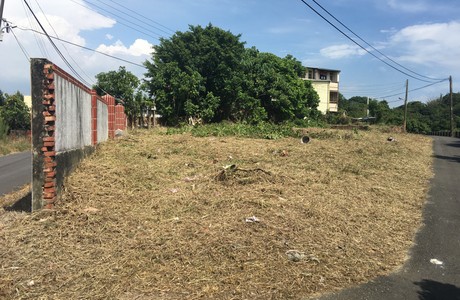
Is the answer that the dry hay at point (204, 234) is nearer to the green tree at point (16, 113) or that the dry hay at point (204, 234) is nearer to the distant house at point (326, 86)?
the green tree at point (16, 113)

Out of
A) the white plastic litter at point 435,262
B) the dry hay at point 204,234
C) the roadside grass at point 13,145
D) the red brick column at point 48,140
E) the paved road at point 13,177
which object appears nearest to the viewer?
the dry hay at point 204,234

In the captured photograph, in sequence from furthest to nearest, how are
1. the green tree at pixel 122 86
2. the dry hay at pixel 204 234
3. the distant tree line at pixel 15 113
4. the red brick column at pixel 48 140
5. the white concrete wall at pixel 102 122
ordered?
1. the distant tree line at pixel 15 113
2. the green tree at pixel 122 86
3. the white concrete wall at pixel 102 122
4. the red brick column at pixel 48 140
5. the dry hay at pixel 204 234

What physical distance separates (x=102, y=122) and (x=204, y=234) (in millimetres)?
6873

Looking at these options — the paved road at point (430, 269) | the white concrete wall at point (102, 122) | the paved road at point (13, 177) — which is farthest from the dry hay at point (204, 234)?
the paved road at point (13, 177)

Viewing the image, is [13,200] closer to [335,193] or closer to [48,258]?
[48,258]

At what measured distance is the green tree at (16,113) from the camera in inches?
1250

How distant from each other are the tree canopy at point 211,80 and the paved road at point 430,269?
2028 cm

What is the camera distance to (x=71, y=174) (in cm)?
659

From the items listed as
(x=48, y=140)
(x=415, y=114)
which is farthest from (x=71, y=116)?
(x=415, y=114)

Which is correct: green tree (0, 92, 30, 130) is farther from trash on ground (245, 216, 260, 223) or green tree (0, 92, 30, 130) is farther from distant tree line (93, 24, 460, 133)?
trash on ground (245, 216, 260, 223)

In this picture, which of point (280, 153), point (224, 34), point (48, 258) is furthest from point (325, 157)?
point (224, 34)

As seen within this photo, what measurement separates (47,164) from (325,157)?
8.01 meters

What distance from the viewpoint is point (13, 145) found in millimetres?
23516

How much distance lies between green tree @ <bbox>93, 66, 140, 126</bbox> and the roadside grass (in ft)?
19.8
